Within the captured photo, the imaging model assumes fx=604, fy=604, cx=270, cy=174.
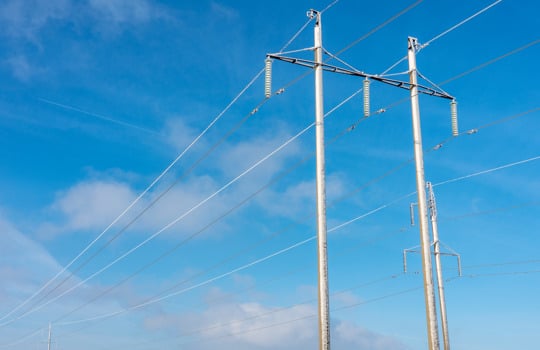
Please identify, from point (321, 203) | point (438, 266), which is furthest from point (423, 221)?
point (438, 266)

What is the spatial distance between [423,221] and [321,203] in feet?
13.4

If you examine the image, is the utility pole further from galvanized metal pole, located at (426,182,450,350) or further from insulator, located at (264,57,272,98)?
galvanized metal pole, located at (426,182,450,350)

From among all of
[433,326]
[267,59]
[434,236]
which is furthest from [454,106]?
[434,236]

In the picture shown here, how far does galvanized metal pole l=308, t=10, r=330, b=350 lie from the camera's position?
21.4 metres

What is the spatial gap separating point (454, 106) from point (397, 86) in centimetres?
372

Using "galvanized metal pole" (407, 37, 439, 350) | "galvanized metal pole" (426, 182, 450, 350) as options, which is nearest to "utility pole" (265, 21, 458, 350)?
"galvanized metal pole" (407, 37, 439, 350)

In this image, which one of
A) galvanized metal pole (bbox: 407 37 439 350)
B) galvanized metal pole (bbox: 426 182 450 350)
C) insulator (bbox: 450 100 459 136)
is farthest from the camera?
galvanized metal pole (bbox: 426 182 450 350)

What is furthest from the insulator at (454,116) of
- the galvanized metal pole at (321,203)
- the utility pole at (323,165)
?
the galvanized metal pole at (321,203)

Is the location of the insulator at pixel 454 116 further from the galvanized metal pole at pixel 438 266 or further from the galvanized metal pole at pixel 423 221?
the galvanized metal pole at pixel 438 266

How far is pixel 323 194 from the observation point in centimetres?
2319

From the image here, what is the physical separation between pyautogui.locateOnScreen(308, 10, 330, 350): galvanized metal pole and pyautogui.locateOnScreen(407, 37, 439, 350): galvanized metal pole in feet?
12.4

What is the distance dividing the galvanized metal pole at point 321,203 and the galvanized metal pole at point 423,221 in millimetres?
→ 3781

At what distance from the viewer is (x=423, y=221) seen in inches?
924

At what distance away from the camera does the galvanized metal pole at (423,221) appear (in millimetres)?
21938
